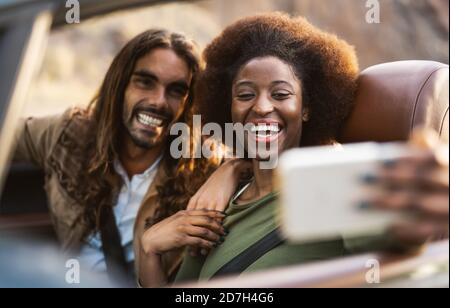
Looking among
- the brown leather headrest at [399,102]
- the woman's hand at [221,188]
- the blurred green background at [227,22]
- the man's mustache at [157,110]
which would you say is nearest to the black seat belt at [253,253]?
the woman's hand at [221,188]

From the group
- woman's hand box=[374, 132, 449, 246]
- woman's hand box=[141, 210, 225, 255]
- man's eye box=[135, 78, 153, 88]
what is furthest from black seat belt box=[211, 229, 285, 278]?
man's eye box=[135, 78, 153, 88]

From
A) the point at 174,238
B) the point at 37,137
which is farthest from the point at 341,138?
the point at 37,137

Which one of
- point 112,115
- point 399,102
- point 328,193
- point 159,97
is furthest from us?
point 112,115

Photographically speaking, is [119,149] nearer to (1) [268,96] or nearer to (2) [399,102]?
(1) [268,96]

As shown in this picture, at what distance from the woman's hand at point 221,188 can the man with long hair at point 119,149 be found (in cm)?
35

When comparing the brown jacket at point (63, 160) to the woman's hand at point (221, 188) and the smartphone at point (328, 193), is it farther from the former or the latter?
the smartphone at point (328, 193)

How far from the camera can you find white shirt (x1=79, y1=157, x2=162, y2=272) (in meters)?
2.76

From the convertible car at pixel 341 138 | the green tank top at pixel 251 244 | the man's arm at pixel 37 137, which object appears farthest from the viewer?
the man's arm at pixel 37 137

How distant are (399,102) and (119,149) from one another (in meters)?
1.21

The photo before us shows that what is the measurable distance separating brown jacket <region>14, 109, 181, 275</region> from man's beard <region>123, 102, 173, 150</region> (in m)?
0.12

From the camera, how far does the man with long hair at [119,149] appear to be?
275 cm

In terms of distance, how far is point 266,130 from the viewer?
2227mm

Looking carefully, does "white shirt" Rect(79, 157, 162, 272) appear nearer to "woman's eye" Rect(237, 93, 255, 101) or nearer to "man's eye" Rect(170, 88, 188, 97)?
"man's eye" Rect(170, 88, 188, 97)
